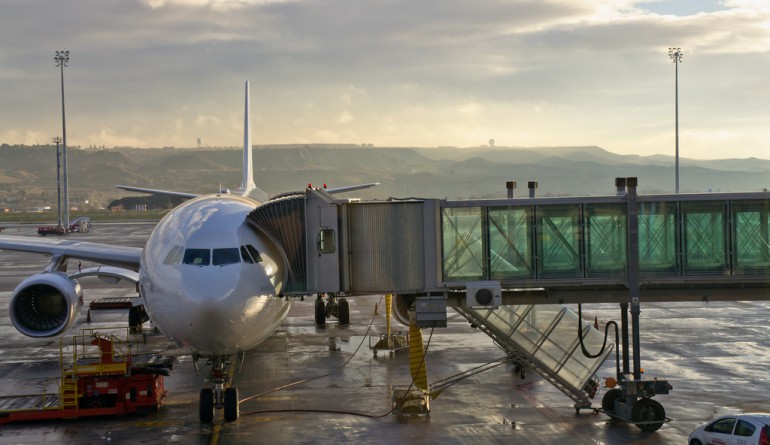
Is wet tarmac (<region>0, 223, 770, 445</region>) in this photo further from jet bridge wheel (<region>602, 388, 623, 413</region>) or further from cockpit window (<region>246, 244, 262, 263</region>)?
cockpit window (<region>246, 244, 262, 263</region>)

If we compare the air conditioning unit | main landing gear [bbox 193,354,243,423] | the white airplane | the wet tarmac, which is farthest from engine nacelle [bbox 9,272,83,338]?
the air conditioning unit

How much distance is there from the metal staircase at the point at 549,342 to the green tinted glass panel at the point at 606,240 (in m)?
2.81

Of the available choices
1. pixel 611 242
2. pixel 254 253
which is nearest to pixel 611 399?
pixel 611 242

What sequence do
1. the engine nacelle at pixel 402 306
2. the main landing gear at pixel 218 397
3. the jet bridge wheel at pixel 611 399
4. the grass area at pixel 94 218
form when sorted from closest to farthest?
1. the main landing gear at pixel 218 397
2. the jet bridge wheel at pixel 611 399
3. the engine nacelle at pixel 402 306
4. the grass area at pixel 94 218

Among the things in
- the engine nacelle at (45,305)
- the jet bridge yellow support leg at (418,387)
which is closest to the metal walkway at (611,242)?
the jet bridge yellow support leg at (418,387)

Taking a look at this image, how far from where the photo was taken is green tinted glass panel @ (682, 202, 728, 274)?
2086cm

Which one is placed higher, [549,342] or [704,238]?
[704,238]

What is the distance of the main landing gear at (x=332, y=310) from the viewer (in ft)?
119

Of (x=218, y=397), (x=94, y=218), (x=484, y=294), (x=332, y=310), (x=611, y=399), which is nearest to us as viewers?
(x=484, y=294)

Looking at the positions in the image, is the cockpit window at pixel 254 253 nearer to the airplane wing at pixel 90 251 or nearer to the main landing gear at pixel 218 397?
the main landing gear at pixel 218 397

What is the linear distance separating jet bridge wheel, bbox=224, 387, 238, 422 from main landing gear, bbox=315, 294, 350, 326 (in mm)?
14557

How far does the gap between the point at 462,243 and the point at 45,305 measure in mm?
13461

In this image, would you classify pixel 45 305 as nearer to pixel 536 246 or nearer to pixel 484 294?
pixel 484 294

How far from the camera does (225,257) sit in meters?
20.0
